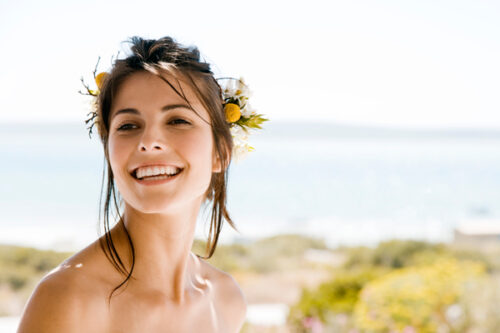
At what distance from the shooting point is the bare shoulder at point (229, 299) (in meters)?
1.38

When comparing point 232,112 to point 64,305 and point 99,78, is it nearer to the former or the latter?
point 99,78

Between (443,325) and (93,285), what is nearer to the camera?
(93,285)

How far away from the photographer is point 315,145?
11773 millimetres

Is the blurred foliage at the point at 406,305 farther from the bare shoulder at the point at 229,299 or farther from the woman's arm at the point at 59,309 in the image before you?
the woman's arm at the point at 59,309

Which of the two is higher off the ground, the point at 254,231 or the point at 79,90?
the point at 79,90

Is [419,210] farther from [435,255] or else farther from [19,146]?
[19,146]

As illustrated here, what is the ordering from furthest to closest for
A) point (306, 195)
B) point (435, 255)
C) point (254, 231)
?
point (306, 195) < point (254, 231) < point (435, 255)

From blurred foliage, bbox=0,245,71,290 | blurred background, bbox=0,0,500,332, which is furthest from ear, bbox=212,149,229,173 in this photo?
blurred foliage, bbox=0,245,71,290

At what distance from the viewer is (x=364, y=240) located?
948 cm

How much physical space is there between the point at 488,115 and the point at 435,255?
4.86m

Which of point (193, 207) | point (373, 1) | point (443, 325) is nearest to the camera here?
point (193, 207)

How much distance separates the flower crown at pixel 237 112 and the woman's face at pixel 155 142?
0.16 meters

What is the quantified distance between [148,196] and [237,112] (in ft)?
1.12

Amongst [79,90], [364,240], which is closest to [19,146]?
[364,240]
